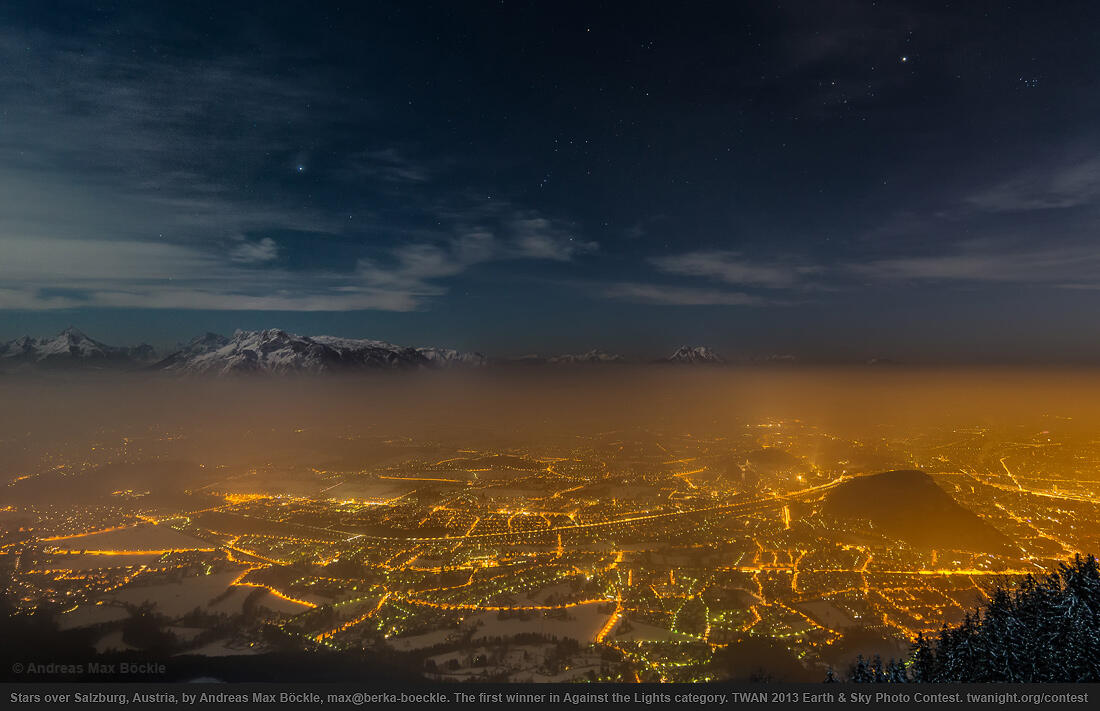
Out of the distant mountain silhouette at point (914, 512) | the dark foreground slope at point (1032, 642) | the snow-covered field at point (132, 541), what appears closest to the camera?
the dark foreground slope at point (1032, 642)

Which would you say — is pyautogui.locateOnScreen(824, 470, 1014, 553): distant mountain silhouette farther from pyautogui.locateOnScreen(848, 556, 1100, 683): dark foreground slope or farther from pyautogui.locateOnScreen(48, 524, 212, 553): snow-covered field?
pyautogui.locateOnScreen(48, 524, 212, 553): snow-covered field

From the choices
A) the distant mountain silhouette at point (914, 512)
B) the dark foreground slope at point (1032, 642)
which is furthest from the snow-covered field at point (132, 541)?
the distant mountain silhouette at point (914, 512)

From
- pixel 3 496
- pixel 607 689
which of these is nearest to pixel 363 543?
pixel 607 689

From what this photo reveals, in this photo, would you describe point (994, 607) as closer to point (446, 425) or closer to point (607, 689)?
point (607, 689)

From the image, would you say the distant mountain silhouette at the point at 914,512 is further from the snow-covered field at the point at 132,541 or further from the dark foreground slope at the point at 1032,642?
the snow-covered field at the point at 132,541

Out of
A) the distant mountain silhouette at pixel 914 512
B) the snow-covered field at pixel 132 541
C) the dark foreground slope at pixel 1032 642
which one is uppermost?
the dark foreground slope at pixel 1032 642
